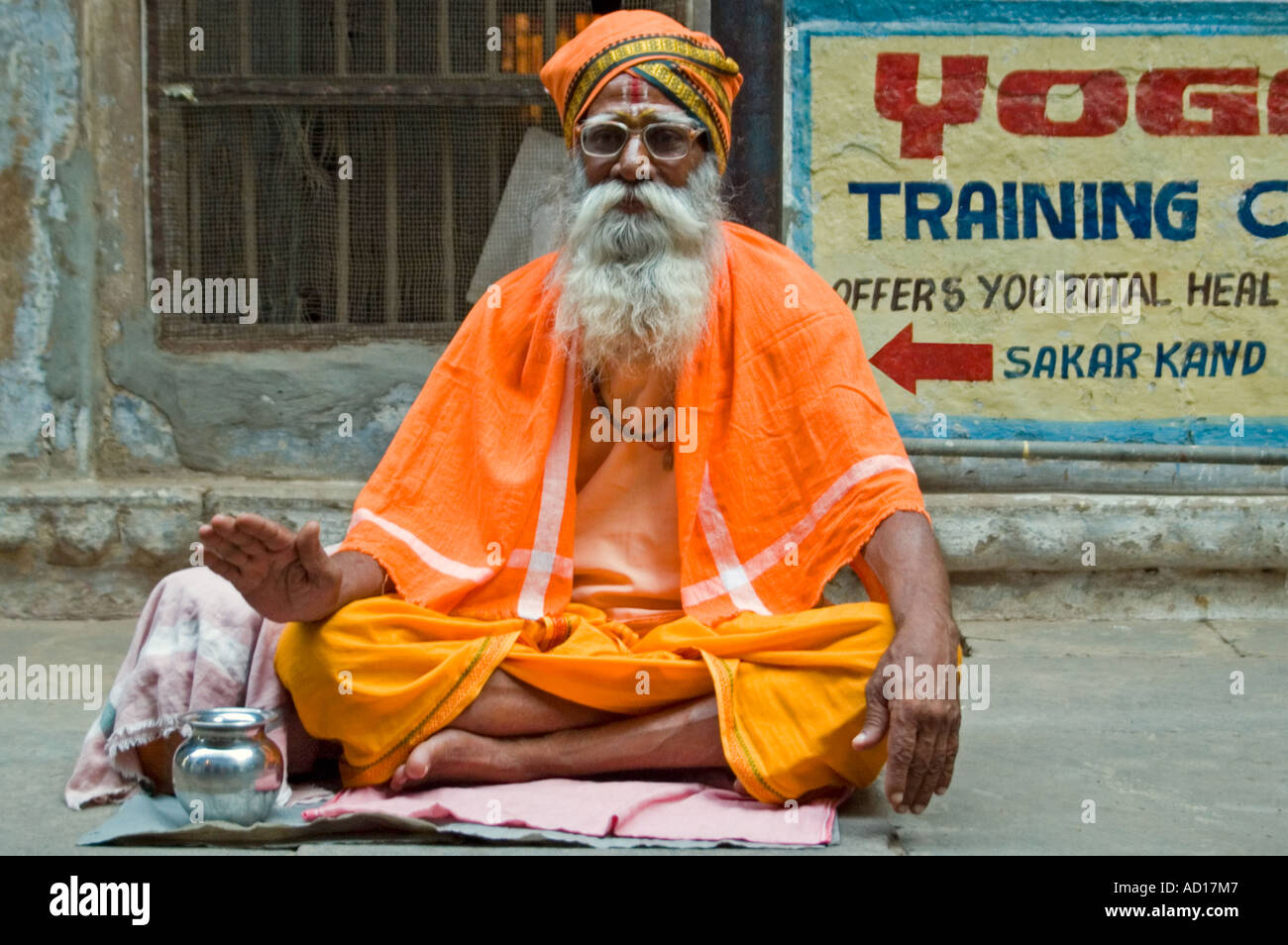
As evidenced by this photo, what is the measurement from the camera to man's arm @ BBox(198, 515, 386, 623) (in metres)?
2.67

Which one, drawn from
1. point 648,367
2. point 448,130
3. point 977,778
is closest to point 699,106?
point 648,367

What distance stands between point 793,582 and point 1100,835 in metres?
0.77

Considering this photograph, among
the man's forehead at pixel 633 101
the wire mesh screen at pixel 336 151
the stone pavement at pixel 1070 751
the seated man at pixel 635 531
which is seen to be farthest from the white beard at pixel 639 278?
the wire mesh screen at pixel 336 151

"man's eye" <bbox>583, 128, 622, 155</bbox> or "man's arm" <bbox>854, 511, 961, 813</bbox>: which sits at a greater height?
"man's eye" <bbox>583, 128, 622, 155</bbox>

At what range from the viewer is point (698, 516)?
3.24 metres

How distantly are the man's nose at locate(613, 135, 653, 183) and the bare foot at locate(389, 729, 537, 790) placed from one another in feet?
4.14

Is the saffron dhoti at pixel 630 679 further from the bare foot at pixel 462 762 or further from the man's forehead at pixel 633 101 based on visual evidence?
the man's forehead at pixel 633 101

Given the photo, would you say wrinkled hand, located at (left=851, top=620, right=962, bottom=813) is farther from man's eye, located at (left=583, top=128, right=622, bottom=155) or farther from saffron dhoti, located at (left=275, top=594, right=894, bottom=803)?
man's eye, located at (left=583, top=128, right=622, bottom=155)

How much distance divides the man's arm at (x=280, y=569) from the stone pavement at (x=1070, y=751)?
1.51 feet

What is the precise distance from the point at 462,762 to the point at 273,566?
562mm

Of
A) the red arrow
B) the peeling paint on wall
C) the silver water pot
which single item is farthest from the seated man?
the peeling paint on wall

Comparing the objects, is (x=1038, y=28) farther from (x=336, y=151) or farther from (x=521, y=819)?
(x=521, y=819)

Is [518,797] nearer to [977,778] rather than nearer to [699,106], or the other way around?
[977,778]

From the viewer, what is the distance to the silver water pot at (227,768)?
9.11ft
